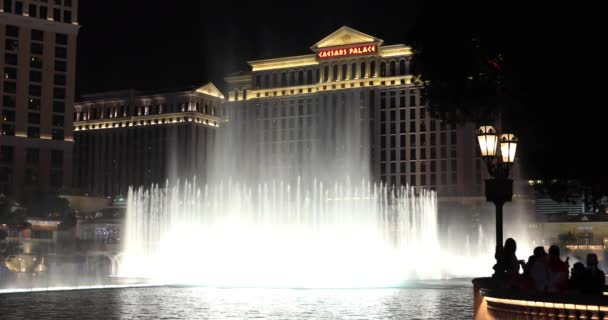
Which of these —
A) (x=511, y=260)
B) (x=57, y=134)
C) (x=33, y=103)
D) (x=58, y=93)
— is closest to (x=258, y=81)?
(x=58, y=93)

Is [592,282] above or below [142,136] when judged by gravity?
below

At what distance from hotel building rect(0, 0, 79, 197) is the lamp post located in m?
82.1

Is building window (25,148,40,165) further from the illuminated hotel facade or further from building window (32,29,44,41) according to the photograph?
the illuminated hotel facade

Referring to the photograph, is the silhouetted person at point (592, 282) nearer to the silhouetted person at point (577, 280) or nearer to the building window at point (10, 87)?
the silhouetted person at point (577, 280)

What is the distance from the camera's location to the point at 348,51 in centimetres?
11669

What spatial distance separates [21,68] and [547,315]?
93.4 m

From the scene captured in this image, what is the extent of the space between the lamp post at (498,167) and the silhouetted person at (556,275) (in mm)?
2726

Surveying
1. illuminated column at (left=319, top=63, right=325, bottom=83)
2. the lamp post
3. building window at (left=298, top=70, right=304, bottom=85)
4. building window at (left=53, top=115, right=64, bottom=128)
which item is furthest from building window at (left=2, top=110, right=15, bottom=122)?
the lamp post

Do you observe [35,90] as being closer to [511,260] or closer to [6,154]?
[6,154]

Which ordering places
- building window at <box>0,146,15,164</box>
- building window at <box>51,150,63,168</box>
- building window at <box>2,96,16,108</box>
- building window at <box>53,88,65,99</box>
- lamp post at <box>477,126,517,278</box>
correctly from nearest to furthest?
lamp post at <box>477,126,517,278</box> → building window at <box>0,146,15,164</box> → building window at <box>2,96,16,108</box> → building window at <box>51,150,63,168</box> → building window at <box>53,88,65,99</box>

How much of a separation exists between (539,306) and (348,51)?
105 m

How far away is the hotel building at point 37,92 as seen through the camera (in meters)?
96.3

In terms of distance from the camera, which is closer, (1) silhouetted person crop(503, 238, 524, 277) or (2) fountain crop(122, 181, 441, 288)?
(1) silhouetted person crop(503, 238, 524, 277)

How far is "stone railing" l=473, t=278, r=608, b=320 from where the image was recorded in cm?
1155
